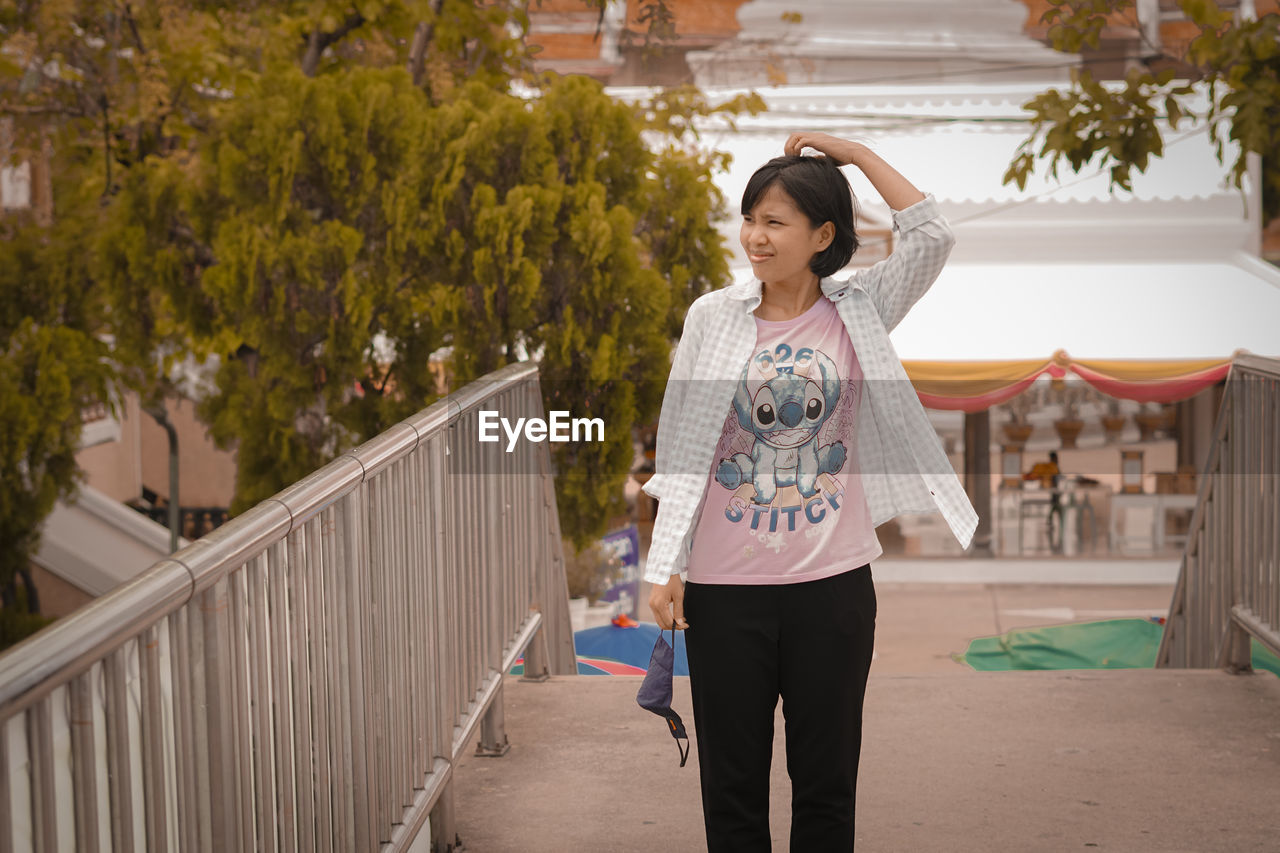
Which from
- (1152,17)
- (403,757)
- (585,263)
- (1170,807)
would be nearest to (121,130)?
(585,263)

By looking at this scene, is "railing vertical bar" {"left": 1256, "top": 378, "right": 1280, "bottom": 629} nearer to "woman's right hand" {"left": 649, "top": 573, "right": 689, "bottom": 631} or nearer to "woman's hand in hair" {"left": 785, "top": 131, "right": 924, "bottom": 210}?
"woman's hand in hair" {"left": 785, "top": 131, "right": 924, "bottom": 210}

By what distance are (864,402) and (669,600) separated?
55 centimetres

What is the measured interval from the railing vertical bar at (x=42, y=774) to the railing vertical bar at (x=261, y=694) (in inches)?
25.8

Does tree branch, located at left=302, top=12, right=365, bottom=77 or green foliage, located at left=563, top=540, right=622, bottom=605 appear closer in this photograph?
tree branch, located at left=302, top=12, right=365, bottom=77

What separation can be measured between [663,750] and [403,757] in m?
1.33

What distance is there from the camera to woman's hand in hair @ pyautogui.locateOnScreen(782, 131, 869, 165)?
2.67 meters

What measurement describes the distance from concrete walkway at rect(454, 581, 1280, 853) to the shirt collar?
1461mm

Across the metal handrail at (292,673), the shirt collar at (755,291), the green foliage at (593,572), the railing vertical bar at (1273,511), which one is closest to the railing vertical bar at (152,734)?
the metal handrail at (292,673)

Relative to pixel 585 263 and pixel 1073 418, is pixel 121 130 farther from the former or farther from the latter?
pixel 1073 418

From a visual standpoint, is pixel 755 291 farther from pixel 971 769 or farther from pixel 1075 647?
pixel 1075 647

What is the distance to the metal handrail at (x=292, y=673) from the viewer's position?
Result: 1.48 metres

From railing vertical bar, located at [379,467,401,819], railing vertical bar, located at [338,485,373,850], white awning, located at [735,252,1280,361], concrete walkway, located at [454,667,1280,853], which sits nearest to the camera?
railing vertical bar, located at [338,485,373,850]

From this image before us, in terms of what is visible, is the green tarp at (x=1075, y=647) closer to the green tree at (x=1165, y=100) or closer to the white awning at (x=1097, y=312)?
the white awning at (x=1097, y=312)

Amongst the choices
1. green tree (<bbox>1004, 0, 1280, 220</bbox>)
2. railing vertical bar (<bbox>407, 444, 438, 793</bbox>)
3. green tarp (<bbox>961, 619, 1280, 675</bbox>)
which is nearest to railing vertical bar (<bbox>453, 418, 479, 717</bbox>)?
railing vertical bar (<bbox>407, 444, 438, 793</bbox>)
